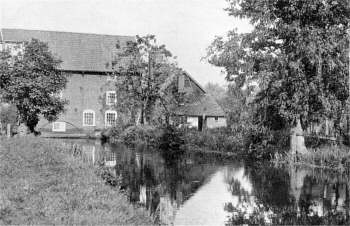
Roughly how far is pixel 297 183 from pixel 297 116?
4.77 meters

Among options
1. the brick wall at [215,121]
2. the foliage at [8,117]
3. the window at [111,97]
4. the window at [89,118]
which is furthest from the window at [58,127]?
the brick wall at [215,121]

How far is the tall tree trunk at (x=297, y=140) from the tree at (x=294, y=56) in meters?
0.06

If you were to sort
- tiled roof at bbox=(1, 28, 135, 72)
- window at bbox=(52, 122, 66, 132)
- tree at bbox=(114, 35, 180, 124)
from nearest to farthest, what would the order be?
tree at bbox=(114, 35, 180, 124) < window at bbox=(52, 122, 66, 132) < tiled roof at bbox=(1, 28, 135, 72)

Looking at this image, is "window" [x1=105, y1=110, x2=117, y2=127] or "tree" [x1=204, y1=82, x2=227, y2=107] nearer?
"window" [x1=105, y1=110, x2=117, y2=127]

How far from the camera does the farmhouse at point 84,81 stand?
48.8 meters

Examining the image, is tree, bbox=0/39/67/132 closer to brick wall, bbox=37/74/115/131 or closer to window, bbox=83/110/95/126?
brick wall, bbox=37/74/115/131

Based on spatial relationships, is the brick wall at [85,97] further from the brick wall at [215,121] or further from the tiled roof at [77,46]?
the brick wall at [215,121]

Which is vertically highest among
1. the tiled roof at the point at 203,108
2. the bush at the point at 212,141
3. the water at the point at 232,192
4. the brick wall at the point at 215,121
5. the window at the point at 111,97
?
the window at the point at 111,97

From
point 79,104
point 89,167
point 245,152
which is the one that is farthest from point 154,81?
point 89,167

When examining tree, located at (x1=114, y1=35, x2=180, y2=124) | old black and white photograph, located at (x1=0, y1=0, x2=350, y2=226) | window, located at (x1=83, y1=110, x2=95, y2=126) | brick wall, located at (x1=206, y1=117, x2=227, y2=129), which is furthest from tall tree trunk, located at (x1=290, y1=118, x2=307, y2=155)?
window, located at (x1=83, y1=110, x2=95, y2=126)

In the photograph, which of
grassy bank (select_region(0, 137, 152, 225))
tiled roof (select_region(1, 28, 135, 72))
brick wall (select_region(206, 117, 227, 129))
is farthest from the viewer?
tiled roof (select_region(1, 28, 135, 72))

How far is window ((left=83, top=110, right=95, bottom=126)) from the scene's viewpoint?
5021 centimetres

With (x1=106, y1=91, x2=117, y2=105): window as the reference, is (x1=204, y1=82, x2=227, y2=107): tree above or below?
above

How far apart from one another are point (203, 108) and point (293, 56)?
2650 centimetres
